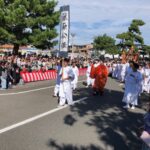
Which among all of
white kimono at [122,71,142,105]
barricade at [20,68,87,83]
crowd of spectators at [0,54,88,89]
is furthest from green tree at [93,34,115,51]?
white kimono at [122,71,142,105]

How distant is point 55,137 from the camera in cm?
897

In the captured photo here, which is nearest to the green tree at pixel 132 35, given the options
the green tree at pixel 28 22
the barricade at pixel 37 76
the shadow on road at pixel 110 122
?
the green tree at pixel 28 22

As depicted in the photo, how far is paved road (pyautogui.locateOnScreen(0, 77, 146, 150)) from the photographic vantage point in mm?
8367

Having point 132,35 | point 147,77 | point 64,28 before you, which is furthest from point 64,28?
point 132,35

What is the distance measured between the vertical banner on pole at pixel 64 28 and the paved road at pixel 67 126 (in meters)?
10.3

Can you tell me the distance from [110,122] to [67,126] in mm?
1507

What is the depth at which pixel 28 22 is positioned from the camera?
144 feet

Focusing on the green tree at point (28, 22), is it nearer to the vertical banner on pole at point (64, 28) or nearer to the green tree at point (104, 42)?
the vertical banner on pole at point (64, 28)

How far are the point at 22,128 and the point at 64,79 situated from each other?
15.8 ft

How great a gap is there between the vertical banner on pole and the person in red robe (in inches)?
224

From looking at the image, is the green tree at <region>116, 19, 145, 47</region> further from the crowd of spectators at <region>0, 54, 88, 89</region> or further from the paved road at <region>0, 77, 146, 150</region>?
the paved road at <region>0, 77, 146, 150</region>

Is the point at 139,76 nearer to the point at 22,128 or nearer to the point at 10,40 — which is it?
the point at 22,128

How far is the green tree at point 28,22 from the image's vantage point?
43312 millimetres

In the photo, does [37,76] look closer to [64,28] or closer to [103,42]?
[64,28]
